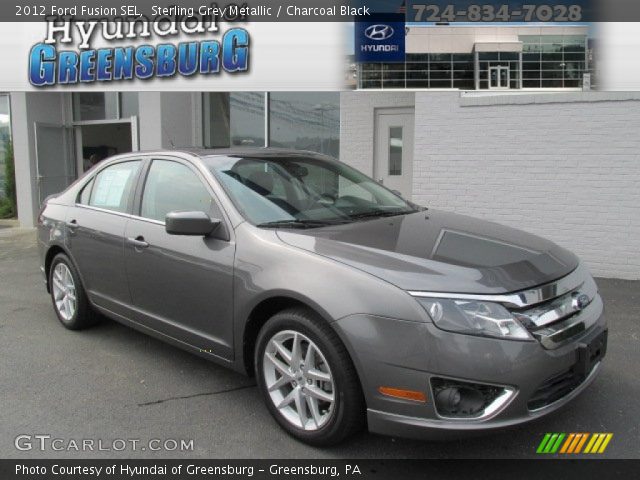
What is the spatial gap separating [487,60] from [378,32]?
173 centimetres

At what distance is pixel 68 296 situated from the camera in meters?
5.00

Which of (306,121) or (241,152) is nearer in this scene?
(241,152)

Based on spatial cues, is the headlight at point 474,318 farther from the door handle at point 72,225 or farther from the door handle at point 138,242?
the door handle at point 72,225

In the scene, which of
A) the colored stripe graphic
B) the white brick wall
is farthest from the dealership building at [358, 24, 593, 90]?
the colored stripe graphic

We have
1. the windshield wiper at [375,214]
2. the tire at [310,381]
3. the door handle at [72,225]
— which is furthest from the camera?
the door handle at [72,225]

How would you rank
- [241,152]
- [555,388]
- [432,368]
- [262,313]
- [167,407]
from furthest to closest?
[241,152] < [167,407] < [262,313] < [555,388] < [432,368]

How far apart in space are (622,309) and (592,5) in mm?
4679

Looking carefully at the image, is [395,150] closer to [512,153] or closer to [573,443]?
[512,153]

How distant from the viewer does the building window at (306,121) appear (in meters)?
9.59

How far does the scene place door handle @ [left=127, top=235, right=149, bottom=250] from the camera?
394cm

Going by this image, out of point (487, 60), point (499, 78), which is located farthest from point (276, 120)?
point (499, 78)

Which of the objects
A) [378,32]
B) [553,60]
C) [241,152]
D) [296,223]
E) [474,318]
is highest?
[378,32]

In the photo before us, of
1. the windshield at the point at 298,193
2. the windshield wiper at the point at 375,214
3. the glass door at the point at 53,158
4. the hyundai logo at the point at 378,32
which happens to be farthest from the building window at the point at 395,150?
the glass door at the point at 53,158

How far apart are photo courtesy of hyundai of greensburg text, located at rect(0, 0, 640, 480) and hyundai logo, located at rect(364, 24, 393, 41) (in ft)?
4.80
